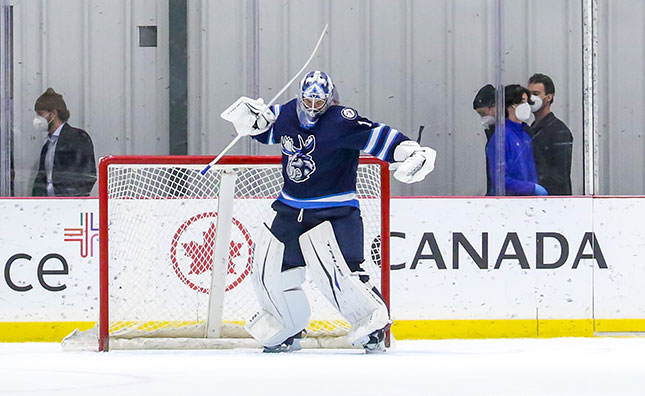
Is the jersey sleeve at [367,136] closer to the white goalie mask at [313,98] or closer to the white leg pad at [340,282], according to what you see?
the white goalie mask at [313,98]

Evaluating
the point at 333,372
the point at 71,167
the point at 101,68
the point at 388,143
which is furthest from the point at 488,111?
the point at 333,372

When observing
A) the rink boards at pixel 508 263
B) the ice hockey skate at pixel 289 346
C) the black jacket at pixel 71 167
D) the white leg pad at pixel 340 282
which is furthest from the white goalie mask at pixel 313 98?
the black jacket at pixel 71 167

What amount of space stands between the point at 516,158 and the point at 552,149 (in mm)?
176

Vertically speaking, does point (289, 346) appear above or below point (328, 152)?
below

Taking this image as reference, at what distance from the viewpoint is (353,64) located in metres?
5.59

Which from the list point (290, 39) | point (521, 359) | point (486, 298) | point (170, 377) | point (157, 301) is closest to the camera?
point (170, 377)

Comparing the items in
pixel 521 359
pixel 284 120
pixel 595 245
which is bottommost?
pixel 521 359

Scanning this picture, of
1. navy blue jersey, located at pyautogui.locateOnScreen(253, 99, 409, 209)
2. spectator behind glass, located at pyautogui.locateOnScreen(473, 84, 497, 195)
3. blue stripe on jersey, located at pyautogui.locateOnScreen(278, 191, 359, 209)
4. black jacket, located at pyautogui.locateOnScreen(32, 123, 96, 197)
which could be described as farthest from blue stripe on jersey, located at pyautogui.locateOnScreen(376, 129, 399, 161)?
black jacket, located at pyautogui.locateOnScreen(32, 123, 96, 197)

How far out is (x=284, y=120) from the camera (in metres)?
4.35

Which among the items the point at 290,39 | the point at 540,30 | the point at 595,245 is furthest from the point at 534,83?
the point at 290,39

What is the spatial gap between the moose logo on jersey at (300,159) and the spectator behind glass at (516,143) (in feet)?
4.75

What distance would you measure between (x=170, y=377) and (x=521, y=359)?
1.35m

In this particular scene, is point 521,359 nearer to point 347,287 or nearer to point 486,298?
point 347,287

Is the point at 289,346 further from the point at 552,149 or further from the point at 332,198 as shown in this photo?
the point at 552,149
